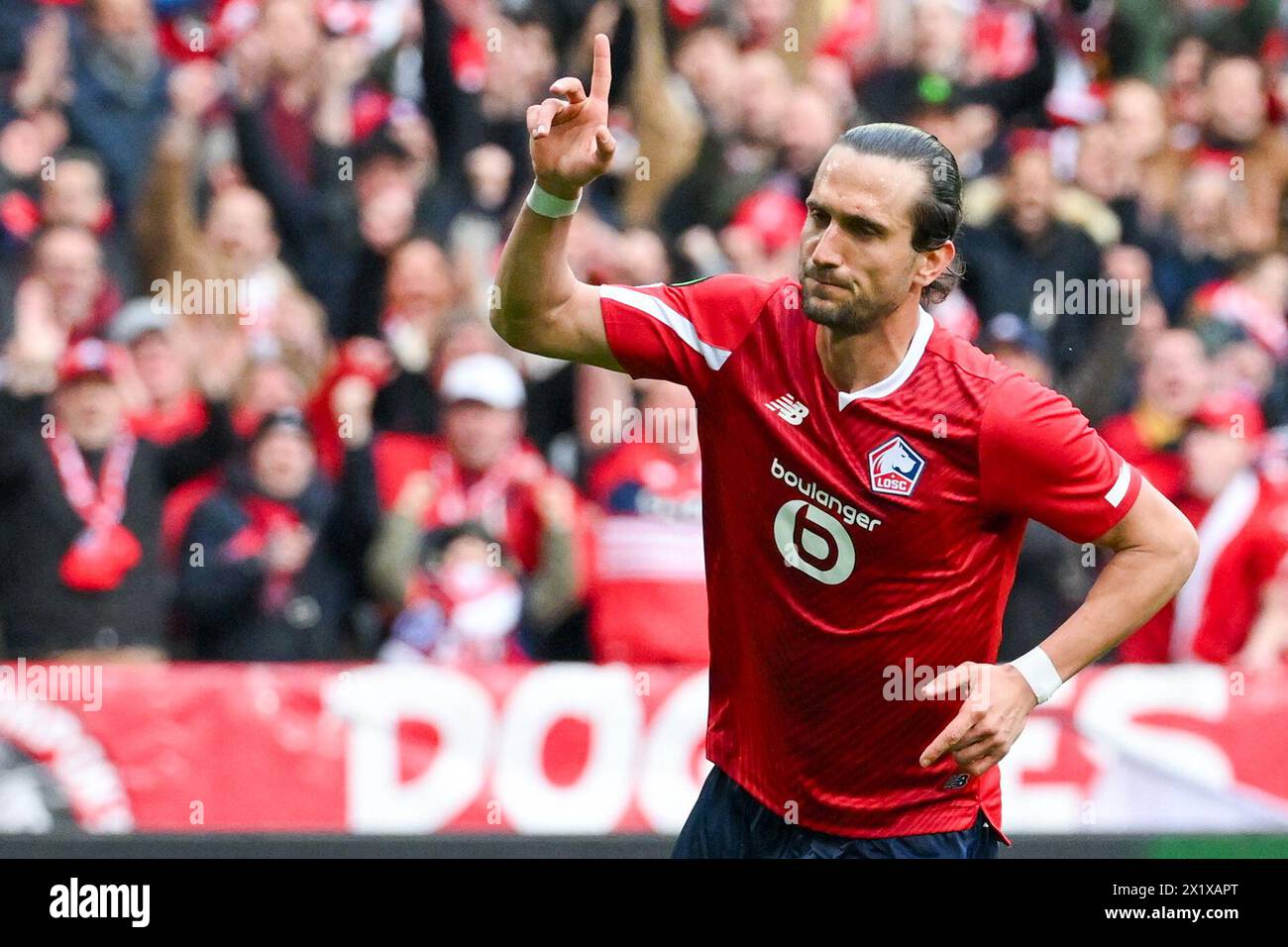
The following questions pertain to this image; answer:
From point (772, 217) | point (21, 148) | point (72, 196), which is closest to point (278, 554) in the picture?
point (72, 196)

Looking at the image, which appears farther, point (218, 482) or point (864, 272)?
point (218, 482)

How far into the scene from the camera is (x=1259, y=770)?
7.23m

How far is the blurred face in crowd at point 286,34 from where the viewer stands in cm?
851

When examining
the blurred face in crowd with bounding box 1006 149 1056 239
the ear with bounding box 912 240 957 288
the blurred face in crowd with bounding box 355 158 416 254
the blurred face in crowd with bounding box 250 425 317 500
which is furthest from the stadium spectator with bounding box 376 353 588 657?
the ear with bounding box 912 240 957 288

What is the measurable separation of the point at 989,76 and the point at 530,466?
2.82 meters

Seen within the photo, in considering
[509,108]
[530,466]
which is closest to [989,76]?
[509,108]

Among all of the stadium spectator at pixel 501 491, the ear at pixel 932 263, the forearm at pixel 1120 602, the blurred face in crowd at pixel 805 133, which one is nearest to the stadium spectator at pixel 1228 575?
the blurred face in crowd at pixel 805 133

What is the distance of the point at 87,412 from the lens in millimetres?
7441

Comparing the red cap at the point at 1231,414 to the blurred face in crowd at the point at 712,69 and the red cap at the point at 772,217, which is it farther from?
the blurred face in crowd at the point at 712,69

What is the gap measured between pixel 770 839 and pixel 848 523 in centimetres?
77

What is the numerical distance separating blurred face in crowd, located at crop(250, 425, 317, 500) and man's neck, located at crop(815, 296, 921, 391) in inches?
129

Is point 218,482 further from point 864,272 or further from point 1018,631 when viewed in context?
point 864,272

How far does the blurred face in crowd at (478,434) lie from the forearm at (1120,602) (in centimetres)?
337

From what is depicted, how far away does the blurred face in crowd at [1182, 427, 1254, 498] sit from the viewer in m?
7.77
